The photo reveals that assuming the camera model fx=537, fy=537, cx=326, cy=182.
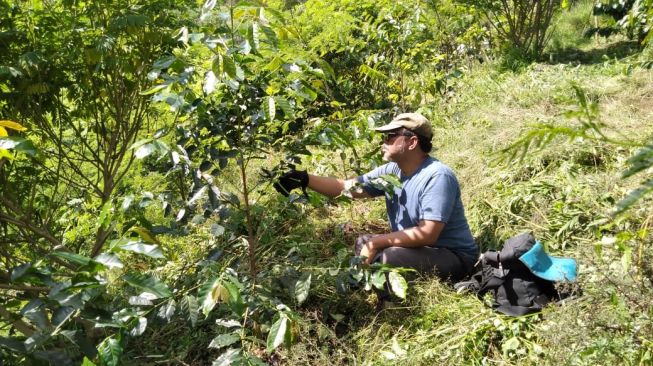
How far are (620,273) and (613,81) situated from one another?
3727 mm

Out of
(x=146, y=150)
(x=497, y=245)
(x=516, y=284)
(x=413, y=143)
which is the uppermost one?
(x=146, y=150)

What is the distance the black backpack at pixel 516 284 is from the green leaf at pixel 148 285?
68.8 inches

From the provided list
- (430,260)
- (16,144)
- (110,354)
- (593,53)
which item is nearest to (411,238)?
(430,260)

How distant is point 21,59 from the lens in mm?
2559

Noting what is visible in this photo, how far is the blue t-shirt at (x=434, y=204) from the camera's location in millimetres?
2963

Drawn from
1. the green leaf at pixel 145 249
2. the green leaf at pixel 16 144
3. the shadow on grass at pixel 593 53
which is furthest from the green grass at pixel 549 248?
the shadow on grass at pixel 593 53

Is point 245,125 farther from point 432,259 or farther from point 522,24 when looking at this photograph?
point 522,24

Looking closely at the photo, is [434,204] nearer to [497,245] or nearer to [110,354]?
[497,245]

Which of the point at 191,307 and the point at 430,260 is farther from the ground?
the point at 191,307

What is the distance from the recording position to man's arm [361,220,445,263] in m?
2.95

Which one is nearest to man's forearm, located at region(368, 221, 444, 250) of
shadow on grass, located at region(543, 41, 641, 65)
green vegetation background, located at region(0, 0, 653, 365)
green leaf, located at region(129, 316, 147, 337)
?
green vegetation background, located at region(0, 0, 653, 365)

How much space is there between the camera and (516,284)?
2668 mm

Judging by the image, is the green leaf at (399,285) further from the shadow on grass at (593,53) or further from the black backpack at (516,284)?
the shadow on grass at (593,53)

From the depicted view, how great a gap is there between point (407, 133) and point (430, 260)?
2.44 ft
